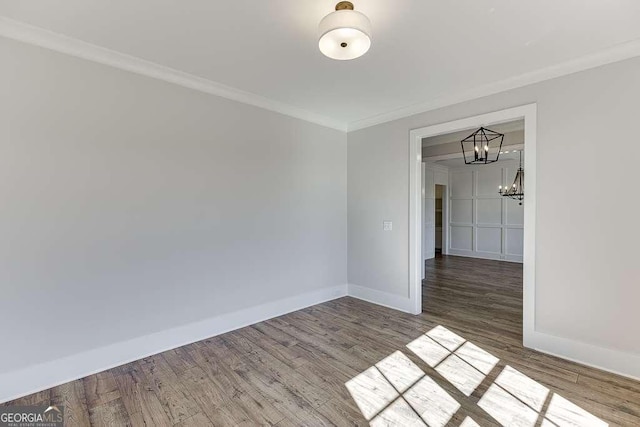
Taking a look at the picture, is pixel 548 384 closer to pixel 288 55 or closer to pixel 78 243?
pixel 288 55

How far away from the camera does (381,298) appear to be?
4160 mm

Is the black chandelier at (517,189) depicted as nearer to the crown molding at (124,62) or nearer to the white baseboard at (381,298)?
the white baseboard at (381,298)

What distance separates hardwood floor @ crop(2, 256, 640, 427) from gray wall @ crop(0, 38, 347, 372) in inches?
19.4

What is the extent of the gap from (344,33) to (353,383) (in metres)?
2.51

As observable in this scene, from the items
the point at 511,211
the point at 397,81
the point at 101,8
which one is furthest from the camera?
the point at 511,211

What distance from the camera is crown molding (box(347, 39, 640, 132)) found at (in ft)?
7.80

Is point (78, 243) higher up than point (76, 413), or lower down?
higher up

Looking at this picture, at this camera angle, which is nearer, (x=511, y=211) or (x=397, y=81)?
(x=397, y=81)

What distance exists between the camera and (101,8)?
1.93m

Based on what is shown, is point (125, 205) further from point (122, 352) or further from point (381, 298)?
point (381, 298)

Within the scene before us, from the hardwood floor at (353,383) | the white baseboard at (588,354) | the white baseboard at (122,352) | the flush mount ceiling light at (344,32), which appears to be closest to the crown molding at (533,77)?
the flush mount ceiling light at (344,32)

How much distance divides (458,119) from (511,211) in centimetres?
568

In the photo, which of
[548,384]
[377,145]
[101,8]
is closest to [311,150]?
[377,145]

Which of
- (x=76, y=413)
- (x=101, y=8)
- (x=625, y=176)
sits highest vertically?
(x=101, y=8)
